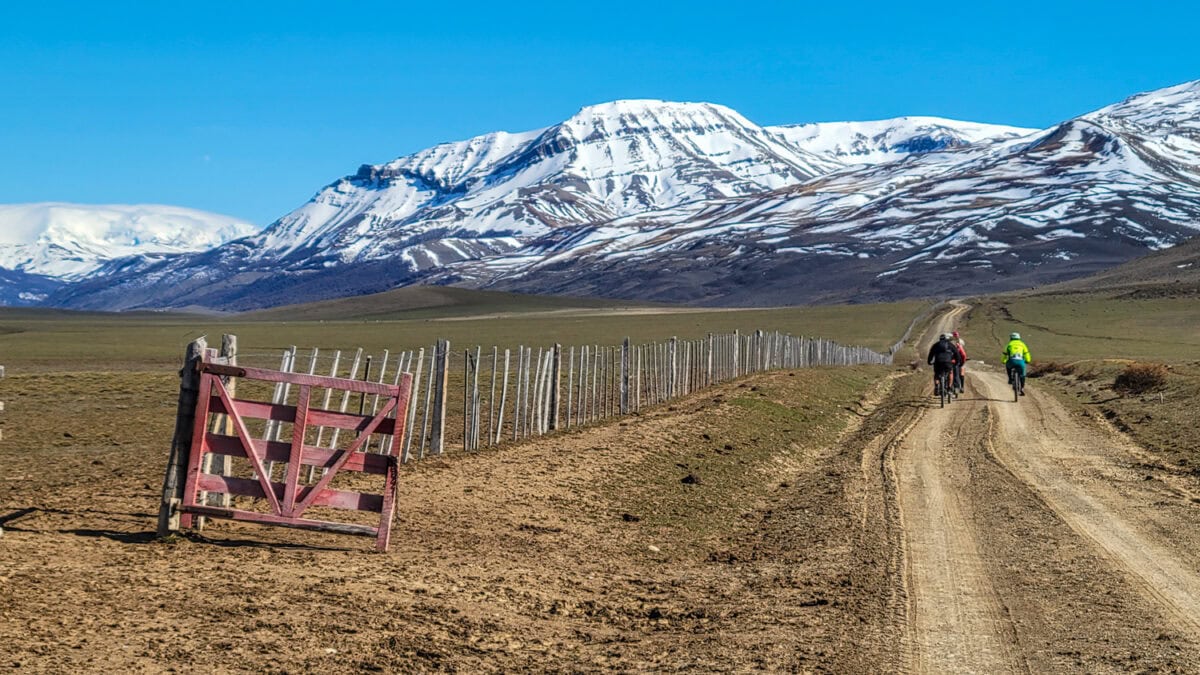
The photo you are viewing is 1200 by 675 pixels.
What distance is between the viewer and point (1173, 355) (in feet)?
Result: 216

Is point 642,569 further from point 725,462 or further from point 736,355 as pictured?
point 736,355

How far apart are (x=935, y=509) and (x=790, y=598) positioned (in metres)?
5.20

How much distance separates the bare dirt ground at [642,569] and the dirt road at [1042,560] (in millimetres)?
41

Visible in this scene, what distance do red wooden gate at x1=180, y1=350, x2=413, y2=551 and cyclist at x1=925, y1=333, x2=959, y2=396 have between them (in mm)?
22186

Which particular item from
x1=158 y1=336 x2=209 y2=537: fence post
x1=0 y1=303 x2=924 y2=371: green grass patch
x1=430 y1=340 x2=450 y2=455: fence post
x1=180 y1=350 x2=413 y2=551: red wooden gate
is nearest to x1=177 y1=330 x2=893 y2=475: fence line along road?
x1=430 y1=340 x2=450 y2=455: fence post

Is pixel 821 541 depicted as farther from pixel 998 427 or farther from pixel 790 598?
pixel 998 427

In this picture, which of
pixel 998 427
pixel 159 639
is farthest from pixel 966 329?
pixel 159 639

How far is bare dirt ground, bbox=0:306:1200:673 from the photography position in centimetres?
846

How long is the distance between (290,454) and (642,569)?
3.41 metres

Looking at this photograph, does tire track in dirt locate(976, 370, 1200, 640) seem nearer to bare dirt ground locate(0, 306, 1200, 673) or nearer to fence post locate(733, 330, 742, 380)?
bare dirt ground locate(0, 306, 1200, 673)

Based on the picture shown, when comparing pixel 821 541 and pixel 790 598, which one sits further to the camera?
pixel 821 541

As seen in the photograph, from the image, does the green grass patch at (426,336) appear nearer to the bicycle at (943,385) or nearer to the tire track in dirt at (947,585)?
the bicycle at (943,385)

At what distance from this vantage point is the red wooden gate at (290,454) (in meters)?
11.6

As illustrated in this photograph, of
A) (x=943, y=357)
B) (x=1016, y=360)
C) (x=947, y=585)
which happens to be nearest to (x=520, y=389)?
(x=947, y=585)
